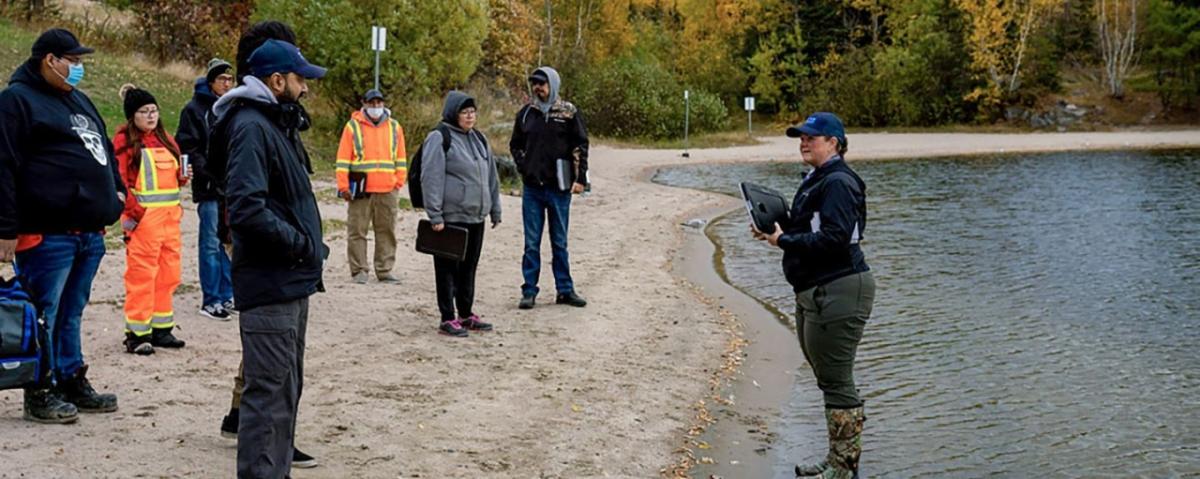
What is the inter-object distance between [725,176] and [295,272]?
2962 centimetres

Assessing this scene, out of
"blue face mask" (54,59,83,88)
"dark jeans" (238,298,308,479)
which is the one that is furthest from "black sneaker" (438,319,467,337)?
"dark jeans" (238,298,308,479)

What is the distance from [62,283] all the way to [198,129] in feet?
9.89

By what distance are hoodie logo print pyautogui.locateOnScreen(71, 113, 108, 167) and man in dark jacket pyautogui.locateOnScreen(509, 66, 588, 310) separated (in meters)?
4.78

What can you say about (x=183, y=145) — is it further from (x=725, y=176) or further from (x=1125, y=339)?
(x=725, y=176)

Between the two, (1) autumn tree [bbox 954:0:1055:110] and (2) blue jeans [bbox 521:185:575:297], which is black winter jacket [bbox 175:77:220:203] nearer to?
(2) blue jeans [bbox 521:185:575:297]

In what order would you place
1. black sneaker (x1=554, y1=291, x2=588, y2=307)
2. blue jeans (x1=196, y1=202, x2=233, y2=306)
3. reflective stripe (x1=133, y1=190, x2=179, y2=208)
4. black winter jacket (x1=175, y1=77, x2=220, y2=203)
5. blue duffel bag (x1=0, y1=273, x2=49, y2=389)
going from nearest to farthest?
1. blue duffel bag (x1=0, y1=273, x2=49, y2=389)
2. reflective stripe (x1=133, y1=190, x2=179, y2=208)
3. black winter jacket (x1=175, y1=77, x2=220, y2=203)
4. blue jeans (x1=196, y1=202, x2=233, y2=306)
5. black sneaker (x1=554, y1=291, x2=588, y2=307)

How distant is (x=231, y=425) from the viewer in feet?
21.6

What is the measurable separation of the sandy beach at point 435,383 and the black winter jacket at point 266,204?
137 cm

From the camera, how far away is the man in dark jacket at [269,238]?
17.1 feet

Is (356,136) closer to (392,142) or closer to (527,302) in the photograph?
(392,142)

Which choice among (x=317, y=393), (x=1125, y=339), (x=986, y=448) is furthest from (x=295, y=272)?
(x=1125, y=339)

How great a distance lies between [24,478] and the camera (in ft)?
19.1

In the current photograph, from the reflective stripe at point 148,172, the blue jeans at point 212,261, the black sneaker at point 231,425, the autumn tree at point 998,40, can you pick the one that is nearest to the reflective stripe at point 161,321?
the blue jeans at point 212,261

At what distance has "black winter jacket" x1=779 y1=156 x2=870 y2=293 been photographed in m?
6.46
